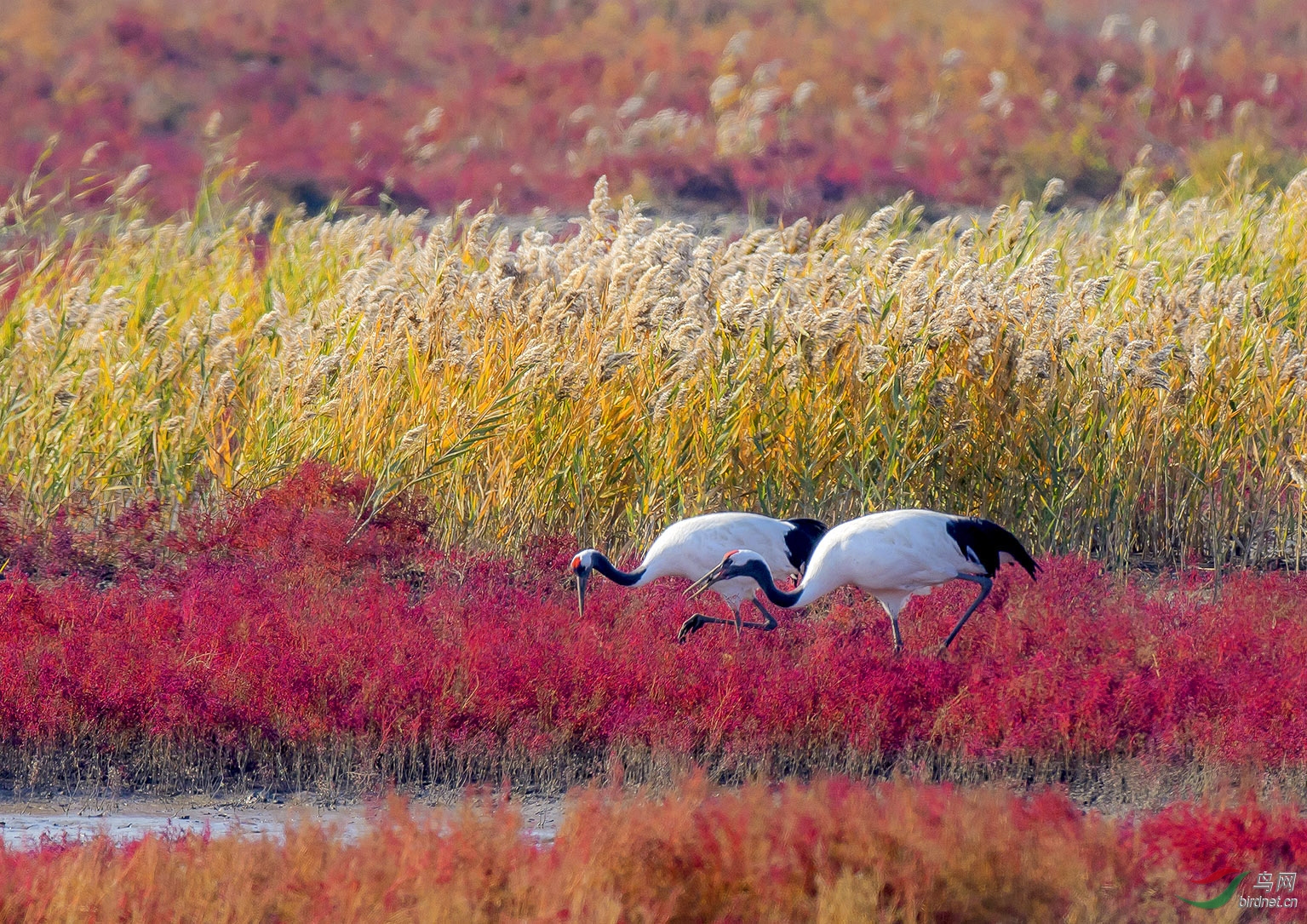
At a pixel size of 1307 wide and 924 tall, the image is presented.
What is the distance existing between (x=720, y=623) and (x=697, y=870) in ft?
9.58

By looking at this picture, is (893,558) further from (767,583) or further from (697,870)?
(697,870)

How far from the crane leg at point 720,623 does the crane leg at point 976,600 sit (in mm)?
728

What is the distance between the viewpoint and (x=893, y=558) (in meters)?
6.37

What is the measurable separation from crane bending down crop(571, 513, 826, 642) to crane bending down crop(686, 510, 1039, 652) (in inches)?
6.2

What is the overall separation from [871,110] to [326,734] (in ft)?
71.2

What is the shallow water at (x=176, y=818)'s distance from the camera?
204 inches

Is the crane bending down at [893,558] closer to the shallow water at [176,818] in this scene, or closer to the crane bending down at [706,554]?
the crane bending down at [706,554]

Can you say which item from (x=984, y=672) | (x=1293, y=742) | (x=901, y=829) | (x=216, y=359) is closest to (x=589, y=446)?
(x=216, y=359)

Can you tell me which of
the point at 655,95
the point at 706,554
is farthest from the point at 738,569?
the point at 655,95

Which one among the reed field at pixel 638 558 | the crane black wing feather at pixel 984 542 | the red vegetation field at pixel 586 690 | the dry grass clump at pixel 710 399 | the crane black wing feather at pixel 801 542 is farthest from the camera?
the dry grass clump at pixel 710 399

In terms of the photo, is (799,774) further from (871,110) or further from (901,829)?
(871,110)

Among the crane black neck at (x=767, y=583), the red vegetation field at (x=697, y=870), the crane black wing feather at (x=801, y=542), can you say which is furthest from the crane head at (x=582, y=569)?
the red vegetation field at (x=697, y=870)

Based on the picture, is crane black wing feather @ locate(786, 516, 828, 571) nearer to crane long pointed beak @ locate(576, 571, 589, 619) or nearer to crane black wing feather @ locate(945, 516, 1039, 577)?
crane black wing feather @ locate(945, 516, 1039, 577)

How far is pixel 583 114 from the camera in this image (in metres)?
25.2
